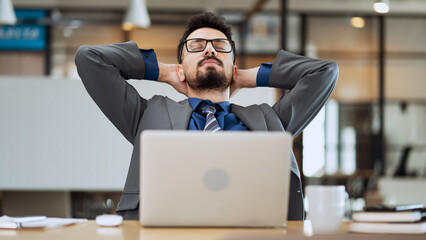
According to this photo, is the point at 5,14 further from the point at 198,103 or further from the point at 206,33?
the point at 198,103

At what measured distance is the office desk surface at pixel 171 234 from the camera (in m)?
1.21

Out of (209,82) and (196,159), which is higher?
(209,82)

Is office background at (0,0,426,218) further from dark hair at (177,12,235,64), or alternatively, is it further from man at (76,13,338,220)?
man at (76,13,338,220)

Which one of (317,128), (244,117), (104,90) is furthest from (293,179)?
(317,128)

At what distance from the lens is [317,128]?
346 inches

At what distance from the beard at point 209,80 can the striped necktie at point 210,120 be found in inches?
4.0

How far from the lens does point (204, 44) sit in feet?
7.93

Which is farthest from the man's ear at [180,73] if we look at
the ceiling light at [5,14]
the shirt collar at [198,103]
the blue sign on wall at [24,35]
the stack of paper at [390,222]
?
the blue sign on wall at [24,35]

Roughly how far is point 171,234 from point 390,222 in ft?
1.65

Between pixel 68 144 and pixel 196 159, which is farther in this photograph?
pixel 68 144

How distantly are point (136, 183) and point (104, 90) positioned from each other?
→ 41 cm

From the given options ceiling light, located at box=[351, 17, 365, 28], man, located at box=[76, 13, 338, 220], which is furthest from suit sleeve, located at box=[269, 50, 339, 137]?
Result: ceiling light, located at box=[351, 17, 365, 28]

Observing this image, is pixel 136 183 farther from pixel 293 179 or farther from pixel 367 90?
pixel 367 90

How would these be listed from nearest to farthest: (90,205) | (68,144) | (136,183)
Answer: (136,183) < (68,144) < (90,205)
